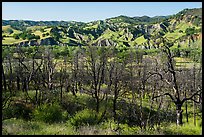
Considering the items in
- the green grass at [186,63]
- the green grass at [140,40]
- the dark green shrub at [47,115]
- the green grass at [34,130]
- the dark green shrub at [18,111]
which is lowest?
the dark green shrub at [18,111]

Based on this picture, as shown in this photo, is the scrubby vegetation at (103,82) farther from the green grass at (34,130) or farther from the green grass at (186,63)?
the green grass at (186,63)

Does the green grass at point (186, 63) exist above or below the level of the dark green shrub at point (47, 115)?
below

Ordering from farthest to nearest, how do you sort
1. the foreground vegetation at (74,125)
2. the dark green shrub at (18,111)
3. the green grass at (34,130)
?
the dark green shrub at (18,111) → the foreground vegetation at (74,125) → the green grass at (34,130)

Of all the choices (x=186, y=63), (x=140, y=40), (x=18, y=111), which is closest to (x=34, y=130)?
(x=18, y=111)

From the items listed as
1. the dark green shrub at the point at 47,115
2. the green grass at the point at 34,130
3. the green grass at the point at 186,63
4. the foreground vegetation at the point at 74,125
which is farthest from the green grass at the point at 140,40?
the green grass at the point at 34,130

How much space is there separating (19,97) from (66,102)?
4.88 meters

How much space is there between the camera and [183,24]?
154 metres

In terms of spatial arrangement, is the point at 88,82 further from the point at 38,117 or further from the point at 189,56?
the point at 189,56

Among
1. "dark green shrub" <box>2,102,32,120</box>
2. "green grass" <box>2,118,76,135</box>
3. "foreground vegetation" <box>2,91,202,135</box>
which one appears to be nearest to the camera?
"green grass" <box>2,118,76,135</box>

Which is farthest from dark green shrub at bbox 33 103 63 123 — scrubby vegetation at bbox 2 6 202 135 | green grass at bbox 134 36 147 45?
green grass at bbox 134 36 147 45

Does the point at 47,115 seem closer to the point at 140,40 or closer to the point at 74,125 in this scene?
the point at 74,125

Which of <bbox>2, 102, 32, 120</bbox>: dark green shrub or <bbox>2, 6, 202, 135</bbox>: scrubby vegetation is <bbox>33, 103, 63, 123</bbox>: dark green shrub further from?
<bbox>2, 102, 32, 120</bbox>: dark green shrub

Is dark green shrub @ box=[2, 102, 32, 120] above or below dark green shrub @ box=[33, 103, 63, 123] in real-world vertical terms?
below

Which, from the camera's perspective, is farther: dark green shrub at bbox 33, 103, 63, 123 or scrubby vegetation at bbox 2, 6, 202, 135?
dark green shrub at bbox 33, 103, 63, 123
